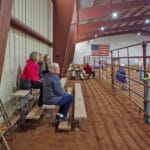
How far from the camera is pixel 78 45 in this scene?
110 feet

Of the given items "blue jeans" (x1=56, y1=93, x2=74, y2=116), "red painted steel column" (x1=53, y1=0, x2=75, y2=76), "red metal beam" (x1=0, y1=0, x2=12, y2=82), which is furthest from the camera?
"red painted steel column" (x1=53, y1=0, x2=75, y2=76)

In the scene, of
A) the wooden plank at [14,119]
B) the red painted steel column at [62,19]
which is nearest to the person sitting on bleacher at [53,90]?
the wooden plank at [14,119]

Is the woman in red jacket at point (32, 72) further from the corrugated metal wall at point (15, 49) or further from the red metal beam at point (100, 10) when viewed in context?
the red metal beam at point (100, 10)

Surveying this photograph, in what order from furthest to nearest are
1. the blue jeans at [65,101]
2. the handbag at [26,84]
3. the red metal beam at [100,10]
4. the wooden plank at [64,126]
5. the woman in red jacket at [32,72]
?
1. the red metal beam at [100,10]
2. the handbag at [26,84]
3. the woman in red jacket at [32,72]
4. the blue jeans at [65,101]
5. the wooden plank at [64,126]

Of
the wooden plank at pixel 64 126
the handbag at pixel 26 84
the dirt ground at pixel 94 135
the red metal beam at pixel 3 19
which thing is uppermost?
the red metal beam at pixel 3 19

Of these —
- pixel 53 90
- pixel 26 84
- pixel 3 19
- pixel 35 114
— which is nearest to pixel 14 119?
pixel 35 114

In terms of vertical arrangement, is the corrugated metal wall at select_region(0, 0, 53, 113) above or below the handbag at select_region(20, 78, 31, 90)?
above

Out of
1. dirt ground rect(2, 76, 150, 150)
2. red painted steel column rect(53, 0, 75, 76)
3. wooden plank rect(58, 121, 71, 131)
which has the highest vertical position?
red painted steel column rect(53, 0, 75, 76)

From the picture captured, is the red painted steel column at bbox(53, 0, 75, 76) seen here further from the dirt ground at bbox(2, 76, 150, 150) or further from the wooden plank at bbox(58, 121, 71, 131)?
the wooden plank at bbox(58, 121, 71, 131)

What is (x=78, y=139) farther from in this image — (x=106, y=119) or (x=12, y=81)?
(x=12, y=81)

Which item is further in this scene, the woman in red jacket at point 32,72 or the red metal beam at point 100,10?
the red metal beam at point 100,10

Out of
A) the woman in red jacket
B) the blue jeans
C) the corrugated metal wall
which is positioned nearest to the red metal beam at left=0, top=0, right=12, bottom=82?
the corrugated metal wall

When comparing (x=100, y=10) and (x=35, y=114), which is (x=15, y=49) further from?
(x=100, y=10)

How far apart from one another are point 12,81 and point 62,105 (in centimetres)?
107
